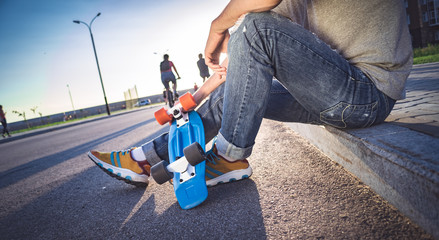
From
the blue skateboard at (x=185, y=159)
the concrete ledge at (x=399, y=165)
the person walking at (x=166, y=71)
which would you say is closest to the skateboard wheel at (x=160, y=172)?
the blue skateboard at (x=185, y=159)

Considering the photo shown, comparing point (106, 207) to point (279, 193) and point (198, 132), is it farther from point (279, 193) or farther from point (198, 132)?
point (279, 193)

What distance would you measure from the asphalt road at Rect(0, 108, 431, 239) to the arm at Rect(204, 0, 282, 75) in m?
0.78

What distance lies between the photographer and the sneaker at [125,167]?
1462 millimetres

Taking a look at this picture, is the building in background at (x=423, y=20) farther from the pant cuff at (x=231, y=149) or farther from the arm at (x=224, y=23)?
the pant cuff at (x=231, y=149)

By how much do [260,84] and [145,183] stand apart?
1.11 meters

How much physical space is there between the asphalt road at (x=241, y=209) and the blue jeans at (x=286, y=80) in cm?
28

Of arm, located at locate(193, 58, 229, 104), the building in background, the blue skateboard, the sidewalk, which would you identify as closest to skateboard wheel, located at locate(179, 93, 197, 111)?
the blue skateboard

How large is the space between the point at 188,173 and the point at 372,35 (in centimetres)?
111

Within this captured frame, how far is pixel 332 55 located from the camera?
0.91 metres

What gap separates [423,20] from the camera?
2622 centimetres

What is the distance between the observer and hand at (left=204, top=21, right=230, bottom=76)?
1126mm

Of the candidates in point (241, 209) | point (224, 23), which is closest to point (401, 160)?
point (241, 209)

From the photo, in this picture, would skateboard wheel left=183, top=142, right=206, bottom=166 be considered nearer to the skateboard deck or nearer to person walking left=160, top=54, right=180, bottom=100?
the skateboard deck

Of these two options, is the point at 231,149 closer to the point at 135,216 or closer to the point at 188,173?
the point at 188,173
